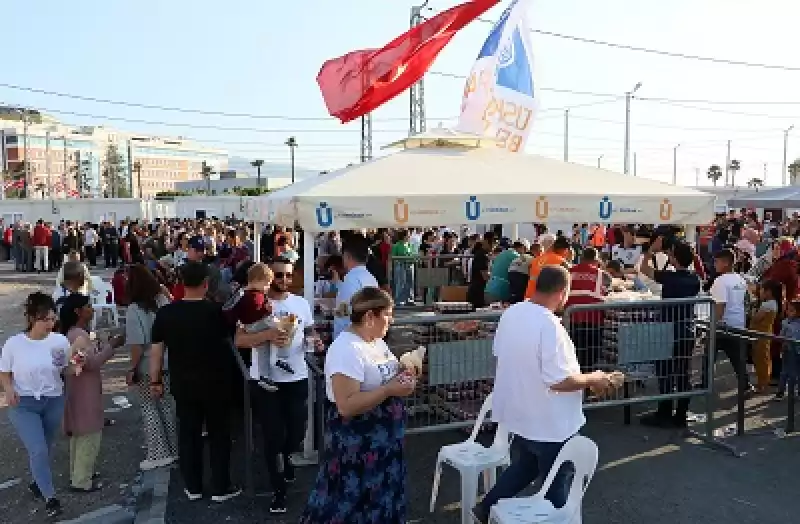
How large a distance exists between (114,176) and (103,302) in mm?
124431

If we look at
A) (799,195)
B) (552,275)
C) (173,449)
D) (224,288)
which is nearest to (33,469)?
(173,449)

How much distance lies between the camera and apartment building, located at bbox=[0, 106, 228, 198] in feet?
388

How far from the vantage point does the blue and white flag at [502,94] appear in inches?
373

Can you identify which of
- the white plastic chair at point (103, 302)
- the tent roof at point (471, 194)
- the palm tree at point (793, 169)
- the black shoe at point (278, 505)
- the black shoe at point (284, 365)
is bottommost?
the black shoe at point (278, 505)

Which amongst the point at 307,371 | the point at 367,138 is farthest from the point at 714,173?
the point at 307,371

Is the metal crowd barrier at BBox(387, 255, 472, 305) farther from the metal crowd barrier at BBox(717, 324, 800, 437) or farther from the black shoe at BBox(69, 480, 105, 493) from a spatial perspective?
the black shoe at BBox(69, 480, 105, 493)

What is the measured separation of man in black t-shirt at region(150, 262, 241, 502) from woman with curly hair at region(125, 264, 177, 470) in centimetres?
70

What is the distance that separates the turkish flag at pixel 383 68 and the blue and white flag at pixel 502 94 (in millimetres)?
699

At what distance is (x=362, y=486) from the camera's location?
13.4 feet

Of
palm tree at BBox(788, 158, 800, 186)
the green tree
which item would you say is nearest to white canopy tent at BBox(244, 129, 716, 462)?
palm tree at BBox(788, 158, 800, 186)

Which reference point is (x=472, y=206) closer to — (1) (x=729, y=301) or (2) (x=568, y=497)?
(1) (x=729, y=301)

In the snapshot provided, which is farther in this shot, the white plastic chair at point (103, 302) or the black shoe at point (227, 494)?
the white plastic chair at point (103, 302)

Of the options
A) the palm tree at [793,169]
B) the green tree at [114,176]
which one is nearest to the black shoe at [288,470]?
the palm tree at [793,169]

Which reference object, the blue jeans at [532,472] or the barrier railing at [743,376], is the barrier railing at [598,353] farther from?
the blue jeans at [532,472]
